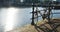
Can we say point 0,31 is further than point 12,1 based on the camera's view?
No

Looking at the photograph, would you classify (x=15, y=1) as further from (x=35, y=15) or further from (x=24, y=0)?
(x=35, y=15)

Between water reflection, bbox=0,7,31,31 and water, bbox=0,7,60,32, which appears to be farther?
water reflection, bbox=0,7,31,31

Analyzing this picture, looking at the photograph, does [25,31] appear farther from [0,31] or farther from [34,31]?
[0,31]

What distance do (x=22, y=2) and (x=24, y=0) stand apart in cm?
132

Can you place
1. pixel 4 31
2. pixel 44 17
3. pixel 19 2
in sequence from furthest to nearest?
pixel 19 2
pixel 44 17
pixel 4 31

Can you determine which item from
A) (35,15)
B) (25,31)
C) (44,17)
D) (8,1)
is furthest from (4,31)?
(8,1)

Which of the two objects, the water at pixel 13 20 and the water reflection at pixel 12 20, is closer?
the water at pixel 13 20

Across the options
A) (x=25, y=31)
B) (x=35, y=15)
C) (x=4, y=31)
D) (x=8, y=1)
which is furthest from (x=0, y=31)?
(x=8, y=1)

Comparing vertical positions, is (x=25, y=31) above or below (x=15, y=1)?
above

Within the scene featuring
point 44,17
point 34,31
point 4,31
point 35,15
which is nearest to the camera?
point 34,31

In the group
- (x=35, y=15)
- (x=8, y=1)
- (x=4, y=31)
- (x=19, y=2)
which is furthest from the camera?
(x=8, y=1)

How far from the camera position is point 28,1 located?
162 ft

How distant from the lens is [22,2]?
1881 inches

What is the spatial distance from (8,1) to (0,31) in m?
42.0
